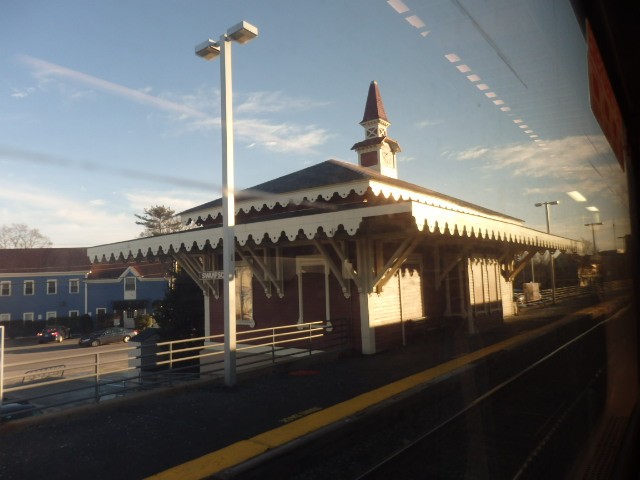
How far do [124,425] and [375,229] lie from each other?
6.89m

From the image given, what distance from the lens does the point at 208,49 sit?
26.1 ft

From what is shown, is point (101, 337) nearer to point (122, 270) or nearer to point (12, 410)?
point (12, 410)

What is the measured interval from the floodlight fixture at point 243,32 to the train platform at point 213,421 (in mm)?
5749

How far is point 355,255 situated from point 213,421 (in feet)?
20.1

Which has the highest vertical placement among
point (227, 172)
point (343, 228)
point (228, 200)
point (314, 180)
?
point (314, 180)

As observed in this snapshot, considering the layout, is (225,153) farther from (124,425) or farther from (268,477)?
(268,477)

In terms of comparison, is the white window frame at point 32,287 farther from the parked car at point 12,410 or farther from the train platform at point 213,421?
the train platform at point 213,421

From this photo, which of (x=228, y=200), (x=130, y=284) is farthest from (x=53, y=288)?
(x=130, y=284)

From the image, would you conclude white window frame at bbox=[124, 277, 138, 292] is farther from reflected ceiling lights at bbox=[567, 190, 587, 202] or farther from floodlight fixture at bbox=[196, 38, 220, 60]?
reflected ceiling lights at bbox=[567, 190, 587, 202]

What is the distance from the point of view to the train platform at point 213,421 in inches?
185

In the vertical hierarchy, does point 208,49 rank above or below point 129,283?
above

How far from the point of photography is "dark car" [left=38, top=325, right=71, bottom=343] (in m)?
6.88

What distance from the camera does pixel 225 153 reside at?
8211mm

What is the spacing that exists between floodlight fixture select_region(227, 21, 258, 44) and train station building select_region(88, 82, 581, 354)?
3026mm
